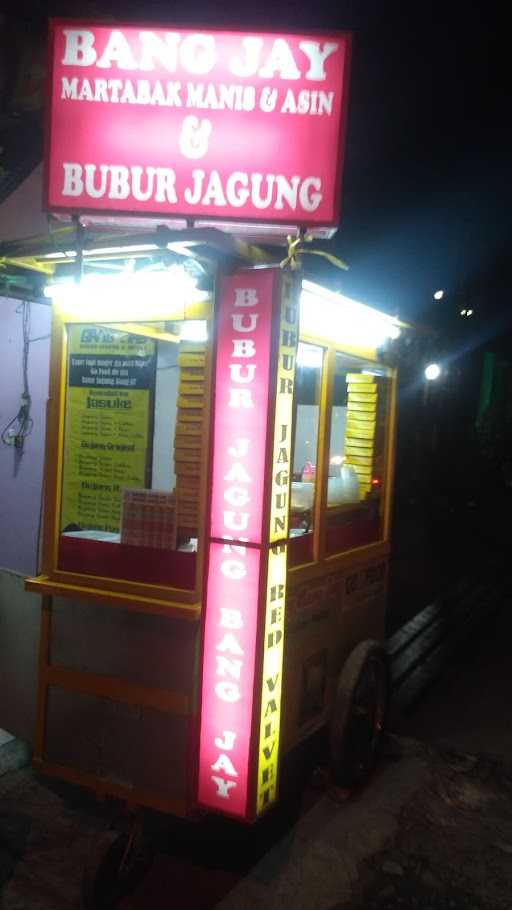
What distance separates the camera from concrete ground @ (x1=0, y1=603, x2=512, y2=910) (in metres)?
4.18

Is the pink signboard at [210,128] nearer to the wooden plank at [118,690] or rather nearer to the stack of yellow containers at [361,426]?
the stack of yellow containers at [361,426]

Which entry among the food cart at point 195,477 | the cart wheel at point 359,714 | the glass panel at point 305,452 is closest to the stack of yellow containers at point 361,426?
the food cart at point 195,477

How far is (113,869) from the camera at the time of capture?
4027mm

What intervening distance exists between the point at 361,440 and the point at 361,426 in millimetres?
124

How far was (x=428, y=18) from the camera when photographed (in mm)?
8336

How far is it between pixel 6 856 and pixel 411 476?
11.8 meters

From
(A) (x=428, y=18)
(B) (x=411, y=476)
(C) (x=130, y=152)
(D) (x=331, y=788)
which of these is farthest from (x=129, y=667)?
(B) (x=411, y=476)

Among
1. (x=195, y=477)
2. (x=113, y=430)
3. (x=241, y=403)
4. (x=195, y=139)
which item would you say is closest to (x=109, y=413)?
(x=113, y=430)

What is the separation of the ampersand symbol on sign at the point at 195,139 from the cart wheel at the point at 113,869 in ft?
12.5

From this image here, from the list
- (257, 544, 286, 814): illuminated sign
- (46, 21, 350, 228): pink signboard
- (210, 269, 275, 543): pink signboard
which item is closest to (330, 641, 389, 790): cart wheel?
(257, 544, 286, 814): illuminated sign

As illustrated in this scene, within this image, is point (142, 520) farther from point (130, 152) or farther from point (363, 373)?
point (363, 373)

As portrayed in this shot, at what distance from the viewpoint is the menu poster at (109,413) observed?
16.8 ft

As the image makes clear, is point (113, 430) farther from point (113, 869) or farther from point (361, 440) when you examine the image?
point (113, 869)

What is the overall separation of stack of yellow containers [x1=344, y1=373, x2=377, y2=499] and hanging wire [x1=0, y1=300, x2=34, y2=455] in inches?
106
